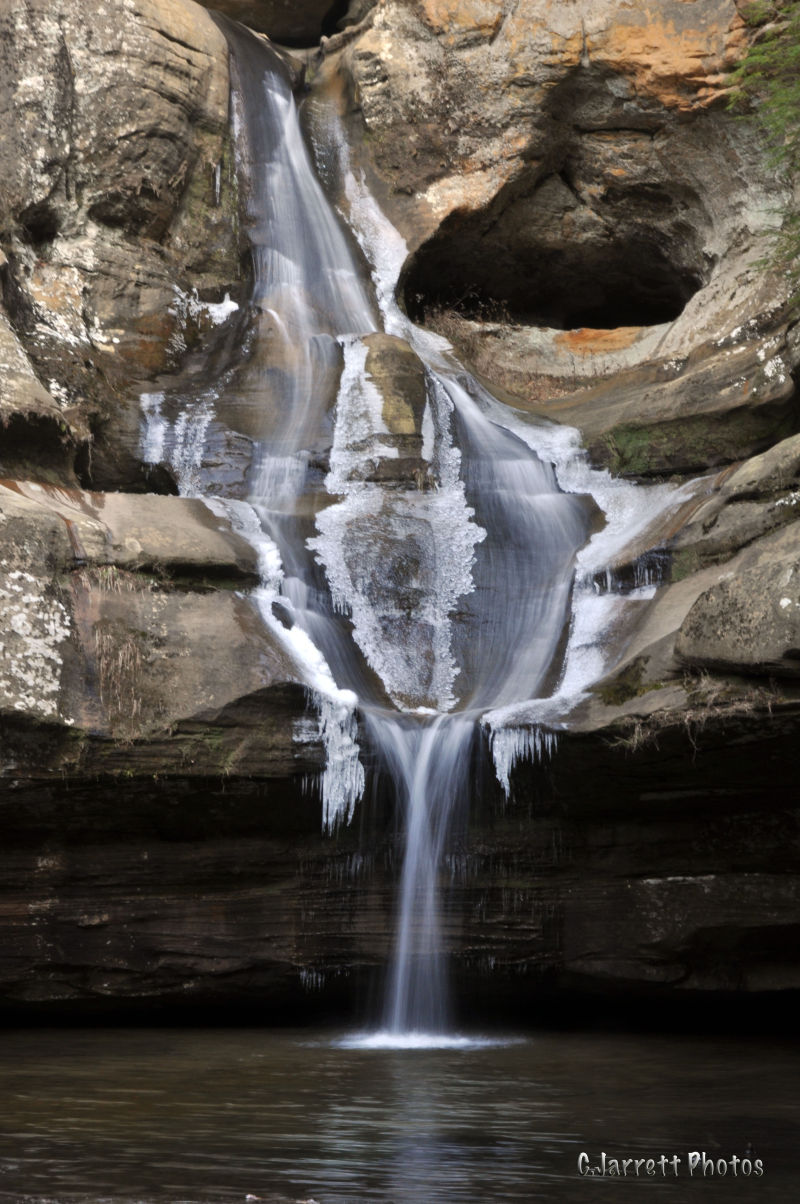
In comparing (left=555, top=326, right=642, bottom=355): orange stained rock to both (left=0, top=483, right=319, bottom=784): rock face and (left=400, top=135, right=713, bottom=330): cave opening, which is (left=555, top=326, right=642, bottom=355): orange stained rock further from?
(left=0, top=483, right=319, bottom=784): rock face

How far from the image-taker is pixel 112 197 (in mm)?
15328

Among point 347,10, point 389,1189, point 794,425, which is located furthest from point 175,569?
point 347,10

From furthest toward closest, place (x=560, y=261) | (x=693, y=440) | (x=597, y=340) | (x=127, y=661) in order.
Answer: (x=560, y=261), (x=597, y=340), (x=693, y=440), (x=127, y=661)

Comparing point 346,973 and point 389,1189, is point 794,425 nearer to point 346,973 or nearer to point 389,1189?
point 346,973

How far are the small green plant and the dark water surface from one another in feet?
28.1

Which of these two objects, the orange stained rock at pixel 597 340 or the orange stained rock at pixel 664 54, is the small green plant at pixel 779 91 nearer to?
the orange stained rock at pixel 664 54

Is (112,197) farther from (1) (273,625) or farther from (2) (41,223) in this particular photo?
(1) (273,625)

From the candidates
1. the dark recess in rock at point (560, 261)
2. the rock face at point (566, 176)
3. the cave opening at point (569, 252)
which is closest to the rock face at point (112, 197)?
the rock face at point (566, 176)

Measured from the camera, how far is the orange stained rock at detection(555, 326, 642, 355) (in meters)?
17.3

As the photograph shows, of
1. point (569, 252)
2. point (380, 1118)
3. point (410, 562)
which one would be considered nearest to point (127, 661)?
point (410, 562)

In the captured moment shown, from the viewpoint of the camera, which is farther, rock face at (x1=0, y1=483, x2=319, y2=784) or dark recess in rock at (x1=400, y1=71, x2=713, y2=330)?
dark recess in rock at (x1=400, y1=71, x2=713, y2=330)

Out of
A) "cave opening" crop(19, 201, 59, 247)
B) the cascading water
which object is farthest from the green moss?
"cave opening" crop(19, 201, 59, 247)

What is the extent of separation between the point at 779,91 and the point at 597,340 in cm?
583

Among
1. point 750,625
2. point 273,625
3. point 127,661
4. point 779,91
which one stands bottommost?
point 127,661
